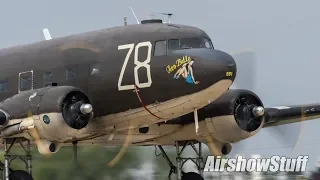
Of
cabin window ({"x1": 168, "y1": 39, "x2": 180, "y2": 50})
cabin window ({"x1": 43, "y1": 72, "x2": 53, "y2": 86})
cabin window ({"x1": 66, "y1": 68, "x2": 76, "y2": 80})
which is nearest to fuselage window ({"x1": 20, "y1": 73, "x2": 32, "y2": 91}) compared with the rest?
cabin window ({"x1": 43, "y1": 72, "x2": 53, "y2": 86})

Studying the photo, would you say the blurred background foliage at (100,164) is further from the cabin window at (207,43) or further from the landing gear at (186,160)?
the cabin window at (207,43)

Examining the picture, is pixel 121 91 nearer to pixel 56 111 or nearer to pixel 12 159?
pixel 56 111

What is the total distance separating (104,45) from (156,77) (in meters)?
1.93

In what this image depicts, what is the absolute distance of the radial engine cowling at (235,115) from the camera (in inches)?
859

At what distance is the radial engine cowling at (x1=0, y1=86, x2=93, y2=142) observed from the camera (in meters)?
19.2

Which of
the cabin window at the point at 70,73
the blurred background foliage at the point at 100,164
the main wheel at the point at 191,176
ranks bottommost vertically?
the blurred background foliage at the point at 100,164

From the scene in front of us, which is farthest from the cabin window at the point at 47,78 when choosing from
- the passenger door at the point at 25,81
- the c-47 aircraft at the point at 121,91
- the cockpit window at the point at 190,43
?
the cockpit window at the point at 190,43

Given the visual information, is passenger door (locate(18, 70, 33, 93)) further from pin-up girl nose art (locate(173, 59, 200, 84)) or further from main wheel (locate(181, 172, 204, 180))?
main wheel (locate(181, 172, 204, 180))

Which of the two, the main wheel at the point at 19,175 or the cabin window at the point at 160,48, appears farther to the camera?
the main wheel at the point at 19,175

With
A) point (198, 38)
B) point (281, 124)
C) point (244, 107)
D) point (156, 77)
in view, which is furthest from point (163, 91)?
point (281, 124)

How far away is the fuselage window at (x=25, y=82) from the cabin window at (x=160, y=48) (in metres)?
3.87

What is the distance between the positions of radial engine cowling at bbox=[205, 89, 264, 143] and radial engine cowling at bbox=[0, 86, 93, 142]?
4027mm

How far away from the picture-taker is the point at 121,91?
20000 mm

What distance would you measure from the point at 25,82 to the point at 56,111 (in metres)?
2.83
